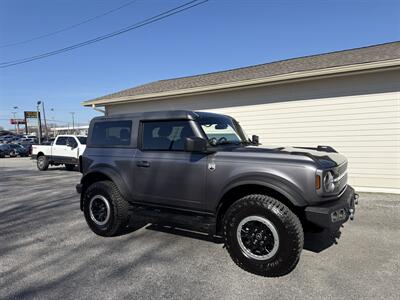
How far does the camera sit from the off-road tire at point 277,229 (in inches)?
138

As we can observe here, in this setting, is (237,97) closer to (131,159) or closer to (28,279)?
(131,159)

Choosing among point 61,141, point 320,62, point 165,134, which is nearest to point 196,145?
point 165,134

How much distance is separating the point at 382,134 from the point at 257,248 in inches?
239

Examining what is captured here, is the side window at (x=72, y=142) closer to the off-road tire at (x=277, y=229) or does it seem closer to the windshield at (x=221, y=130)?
the windshield at (x=221, y=130)

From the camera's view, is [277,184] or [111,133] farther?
[111,133]

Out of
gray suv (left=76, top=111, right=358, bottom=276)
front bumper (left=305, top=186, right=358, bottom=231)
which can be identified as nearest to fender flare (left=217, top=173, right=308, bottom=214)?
gray suv (left=76, top=111, right=358, bottom=276)

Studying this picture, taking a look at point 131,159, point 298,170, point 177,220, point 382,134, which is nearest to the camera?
point 298,170

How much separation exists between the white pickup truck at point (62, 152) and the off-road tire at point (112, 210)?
9.77m

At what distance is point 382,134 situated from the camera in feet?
26.4

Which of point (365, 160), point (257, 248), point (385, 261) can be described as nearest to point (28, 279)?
point (257, 248)

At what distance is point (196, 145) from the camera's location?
399cm

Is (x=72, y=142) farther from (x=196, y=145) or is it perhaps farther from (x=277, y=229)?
(x=277, y=229)

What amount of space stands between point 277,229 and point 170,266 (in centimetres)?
141

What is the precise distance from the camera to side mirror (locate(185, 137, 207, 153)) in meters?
3.98
